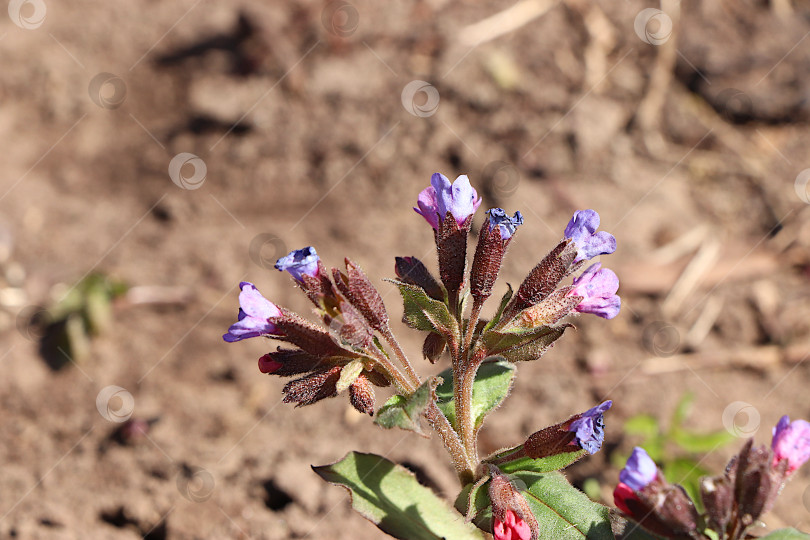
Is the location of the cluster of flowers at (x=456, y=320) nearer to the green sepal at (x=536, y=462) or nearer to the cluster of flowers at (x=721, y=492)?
the green sepal at (x=536, y=462)

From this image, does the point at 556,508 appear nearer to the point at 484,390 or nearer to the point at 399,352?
the point at 484,390

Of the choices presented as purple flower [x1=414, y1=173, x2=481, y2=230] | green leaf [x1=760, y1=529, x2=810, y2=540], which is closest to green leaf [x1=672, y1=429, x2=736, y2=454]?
green leaf [x1=760, y1=529, x2=810, y2=540]

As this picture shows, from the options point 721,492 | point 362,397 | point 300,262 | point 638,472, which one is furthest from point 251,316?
point 721,492

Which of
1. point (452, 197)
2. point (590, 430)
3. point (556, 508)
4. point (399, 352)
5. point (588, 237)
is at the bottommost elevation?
point (556, 508)

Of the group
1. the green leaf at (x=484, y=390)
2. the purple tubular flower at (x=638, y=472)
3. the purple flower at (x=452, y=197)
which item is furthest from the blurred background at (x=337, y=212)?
the purple flower at (x=452, y=197)

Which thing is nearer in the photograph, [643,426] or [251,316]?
[251,316]

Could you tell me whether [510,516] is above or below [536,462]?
below

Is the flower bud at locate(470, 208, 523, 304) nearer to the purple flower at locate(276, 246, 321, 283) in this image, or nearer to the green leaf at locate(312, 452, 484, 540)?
the purple flower at locate(276, 246, 321, 283)
